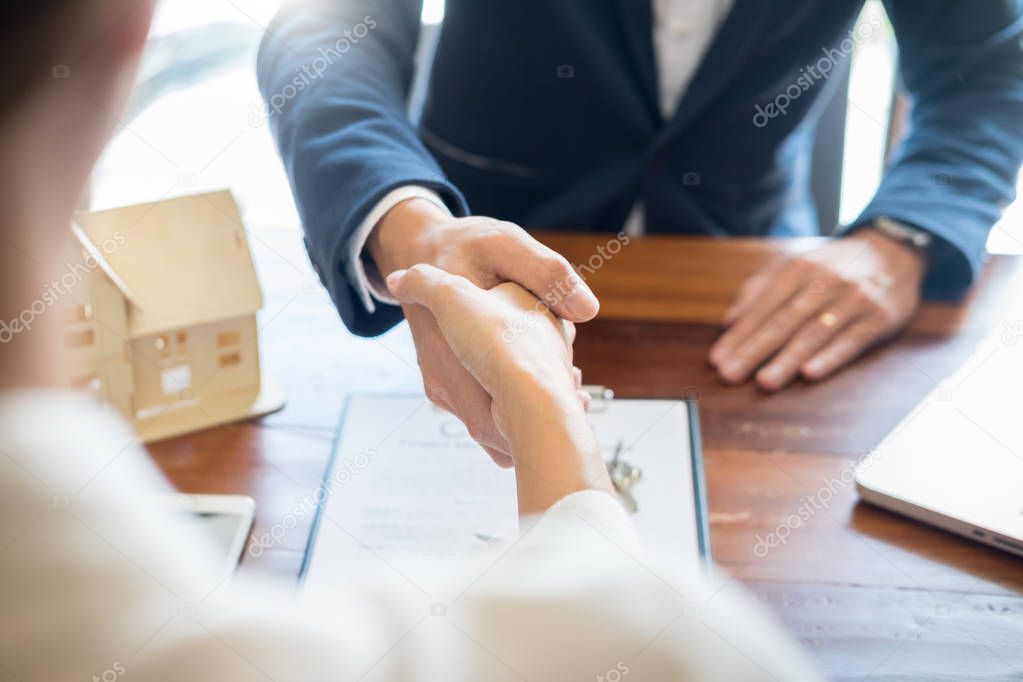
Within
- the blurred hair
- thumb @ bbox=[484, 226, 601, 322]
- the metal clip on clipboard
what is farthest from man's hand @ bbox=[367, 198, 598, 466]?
the blurred hair

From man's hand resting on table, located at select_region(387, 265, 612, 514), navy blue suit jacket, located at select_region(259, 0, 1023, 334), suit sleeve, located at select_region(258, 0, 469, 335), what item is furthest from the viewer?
navy blue suit jacket, located at select_region(259, 0, 1023, 334)

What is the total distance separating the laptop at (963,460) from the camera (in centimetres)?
66

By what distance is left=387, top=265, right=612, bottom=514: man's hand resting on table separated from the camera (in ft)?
→ 1.65

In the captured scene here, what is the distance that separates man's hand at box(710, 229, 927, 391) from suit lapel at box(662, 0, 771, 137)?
0.63ft

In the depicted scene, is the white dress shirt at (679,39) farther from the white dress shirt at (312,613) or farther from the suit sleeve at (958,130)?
the white dress shirt at (312,613)

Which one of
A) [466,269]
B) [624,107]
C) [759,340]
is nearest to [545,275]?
[466,269]

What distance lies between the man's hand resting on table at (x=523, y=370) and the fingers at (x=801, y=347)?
0.24 m

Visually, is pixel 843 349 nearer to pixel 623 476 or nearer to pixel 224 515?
pixel 623 476

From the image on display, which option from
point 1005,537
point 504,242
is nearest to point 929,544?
point 1005,537

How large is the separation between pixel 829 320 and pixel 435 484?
42 centimetres

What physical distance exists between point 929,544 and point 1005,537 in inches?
1.9

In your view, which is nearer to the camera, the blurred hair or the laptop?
the blurred hair

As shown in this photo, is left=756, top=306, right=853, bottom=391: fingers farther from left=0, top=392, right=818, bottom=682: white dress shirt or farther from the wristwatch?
left=0, top=392, right=818, bottom=682: white dress shirt

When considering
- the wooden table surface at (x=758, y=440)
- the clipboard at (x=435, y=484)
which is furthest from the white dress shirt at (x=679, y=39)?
the clipboard at (x=435, y=484)
